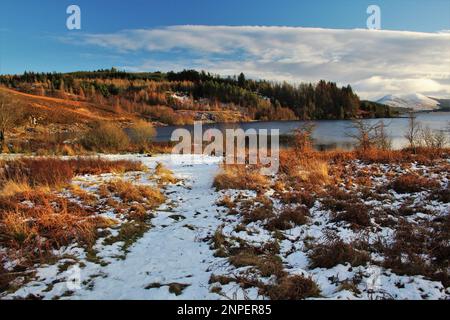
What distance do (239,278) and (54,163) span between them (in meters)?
9.94

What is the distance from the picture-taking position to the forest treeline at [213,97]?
360 feet

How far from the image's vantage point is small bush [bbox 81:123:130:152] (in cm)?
2342

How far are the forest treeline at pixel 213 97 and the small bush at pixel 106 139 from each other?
6628 centimetres

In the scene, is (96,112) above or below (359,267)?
above

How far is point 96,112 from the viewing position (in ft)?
283

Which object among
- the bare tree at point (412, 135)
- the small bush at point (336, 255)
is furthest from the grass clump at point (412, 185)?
the bare tree at point (412, 135)

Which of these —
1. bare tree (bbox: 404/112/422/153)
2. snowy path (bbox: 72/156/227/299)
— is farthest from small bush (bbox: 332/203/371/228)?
Result: bare tree (bbox: 404/112/422/153)

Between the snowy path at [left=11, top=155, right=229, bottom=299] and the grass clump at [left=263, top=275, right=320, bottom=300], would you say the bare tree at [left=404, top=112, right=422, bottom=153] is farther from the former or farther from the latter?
the grass clump at [left=263, top=275, right=320, bottom=300]

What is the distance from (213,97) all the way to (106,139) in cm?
11511

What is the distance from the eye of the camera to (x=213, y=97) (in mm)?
135875

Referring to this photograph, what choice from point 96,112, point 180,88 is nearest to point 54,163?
point 96,112

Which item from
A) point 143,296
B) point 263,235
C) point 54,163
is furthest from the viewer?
point 54,163
